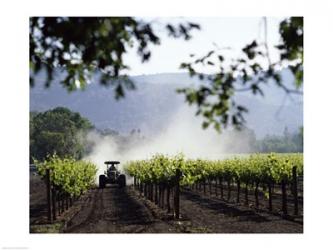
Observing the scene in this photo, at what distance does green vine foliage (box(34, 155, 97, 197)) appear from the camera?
9750mm

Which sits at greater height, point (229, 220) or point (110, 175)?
point (110, 175)

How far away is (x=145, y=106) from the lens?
26.9 feet

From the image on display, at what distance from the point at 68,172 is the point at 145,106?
12.6 feet

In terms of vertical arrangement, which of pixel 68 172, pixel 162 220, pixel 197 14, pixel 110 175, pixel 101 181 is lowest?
pixel 162 220

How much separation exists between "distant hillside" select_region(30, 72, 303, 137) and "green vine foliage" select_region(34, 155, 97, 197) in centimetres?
143

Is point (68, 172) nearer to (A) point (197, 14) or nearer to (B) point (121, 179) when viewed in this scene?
(B) point (121, 179)

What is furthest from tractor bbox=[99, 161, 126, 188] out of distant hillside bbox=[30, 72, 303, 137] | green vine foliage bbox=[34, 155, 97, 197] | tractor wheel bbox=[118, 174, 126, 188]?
distant hillside bbox=[30, 72, 303, 137]

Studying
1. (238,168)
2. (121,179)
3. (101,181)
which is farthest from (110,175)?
(238,168)

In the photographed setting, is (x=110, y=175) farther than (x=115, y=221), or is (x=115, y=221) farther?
(x=110, y=175)

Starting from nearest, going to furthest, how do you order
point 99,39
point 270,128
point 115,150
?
point 99,39 → point 270,128 → point 115,150
